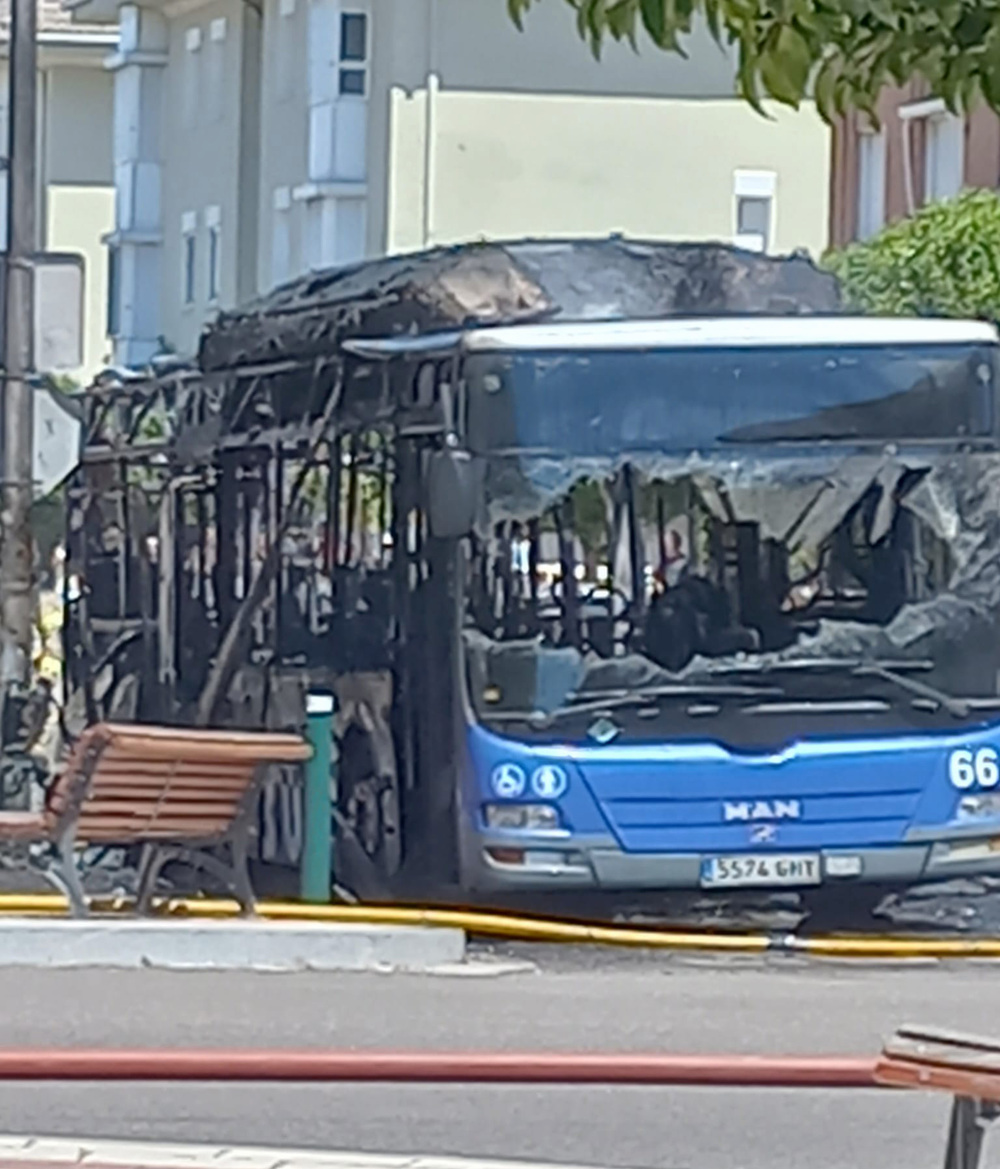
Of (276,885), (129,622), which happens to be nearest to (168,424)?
(129,622)

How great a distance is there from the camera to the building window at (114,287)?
61.2 meters

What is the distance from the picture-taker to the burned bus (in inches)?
602

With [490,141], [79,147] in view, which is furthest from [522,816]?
[79,147]

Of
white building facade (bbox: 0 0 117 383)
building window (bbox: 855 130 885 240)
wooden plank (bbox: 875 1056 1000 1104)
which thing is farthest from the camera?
white building facade (bbox: 0 0 117 383)

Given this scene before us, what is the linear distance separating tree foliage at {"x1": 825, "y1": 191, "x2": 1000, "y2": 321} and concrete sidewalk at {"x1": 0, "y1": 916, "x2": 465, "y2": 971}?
74.9 feet

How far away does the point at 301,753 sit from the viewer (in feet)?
48.7

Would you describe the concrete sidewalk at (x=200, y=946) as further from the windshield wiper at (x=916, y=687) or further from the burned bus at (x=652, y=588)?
the windshield wiper at (x=916, y=687)

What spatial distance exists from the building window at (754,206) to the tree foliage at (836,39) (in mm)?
46416

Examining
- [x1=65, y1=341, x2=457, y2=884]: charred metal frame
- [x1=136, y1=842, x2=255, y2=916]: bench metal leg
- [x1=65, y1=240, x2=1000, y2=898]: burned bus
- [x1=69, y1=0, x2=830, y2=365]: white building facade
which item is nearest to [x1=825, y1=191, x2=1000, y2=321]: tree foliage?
[x1=69, y1=0, x2=830, y2=365]: white building facade

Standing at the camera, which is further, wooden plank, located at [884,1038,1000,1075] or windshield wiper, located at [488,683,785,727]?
windshield wiper, located at [488,683,785,727]

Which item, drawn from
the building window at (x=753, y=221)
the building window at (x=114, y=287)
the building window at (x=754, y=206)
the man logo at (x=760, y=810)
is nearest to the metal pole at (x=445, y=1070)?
the man logo at (x=760, y=810)

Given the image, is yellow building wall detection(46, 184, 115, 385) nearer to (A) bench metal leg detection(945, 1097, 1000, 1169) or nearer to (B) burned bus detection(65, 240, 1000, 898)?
(B) burned bus detection(65, 240, 1000, 898)

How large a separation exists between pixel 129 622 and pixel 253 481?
272 centimetres

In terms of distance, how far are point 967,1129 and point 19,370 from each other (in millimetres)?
14626
